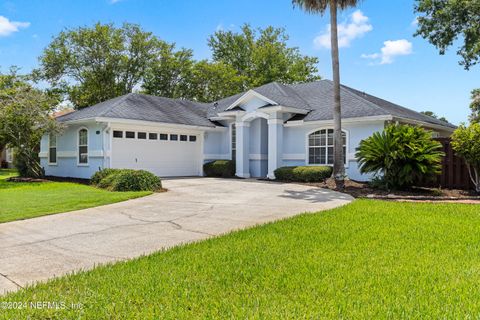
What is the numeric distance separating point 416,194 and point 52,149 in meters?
19.1

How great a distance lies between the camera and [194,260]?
495cm

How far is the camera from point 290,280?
414 centimetres

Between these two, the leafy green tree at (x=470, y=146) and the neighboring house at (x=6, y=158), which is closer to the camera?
the leafy green tree at (x=470, y=146)

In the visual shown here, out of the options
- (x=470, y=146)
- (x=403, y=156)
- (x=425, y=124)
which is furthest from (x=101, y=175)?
(x=425, y=124)

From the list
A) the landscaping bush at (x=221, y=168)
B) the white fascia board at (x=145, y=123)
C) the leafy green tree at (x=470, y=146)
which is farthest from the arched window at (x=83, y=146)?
the leafy green tree at (x=470, y=146)

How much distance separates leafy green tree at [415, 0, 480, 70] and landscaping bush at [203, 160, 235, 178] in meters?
11.6

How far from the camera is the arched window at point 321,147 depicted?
17.4 metres

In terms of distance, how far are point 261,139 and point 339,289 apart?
16562mm

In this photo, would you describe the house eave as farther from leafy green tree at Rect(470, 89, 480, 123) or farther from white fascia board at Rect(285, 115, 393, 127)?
leafy green tree at Rect(470, 89, 480, 123)

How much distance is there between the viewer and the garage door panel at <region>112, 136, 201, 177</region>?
17873 mm

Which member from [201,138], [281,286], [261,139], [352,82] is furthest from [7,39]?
[281,286]

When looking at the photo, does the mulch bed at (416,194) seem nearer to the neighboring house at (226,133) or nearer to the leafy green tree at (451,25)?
the neighboring house at (226,133)

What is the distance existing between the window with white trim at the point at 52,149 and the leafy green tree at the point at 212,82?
18503 mm

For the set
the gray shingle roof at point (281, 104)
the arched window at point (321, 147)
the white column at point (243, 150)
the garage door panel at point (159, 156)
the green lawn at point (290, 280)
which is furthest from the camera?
the white column at point (243, 150)
